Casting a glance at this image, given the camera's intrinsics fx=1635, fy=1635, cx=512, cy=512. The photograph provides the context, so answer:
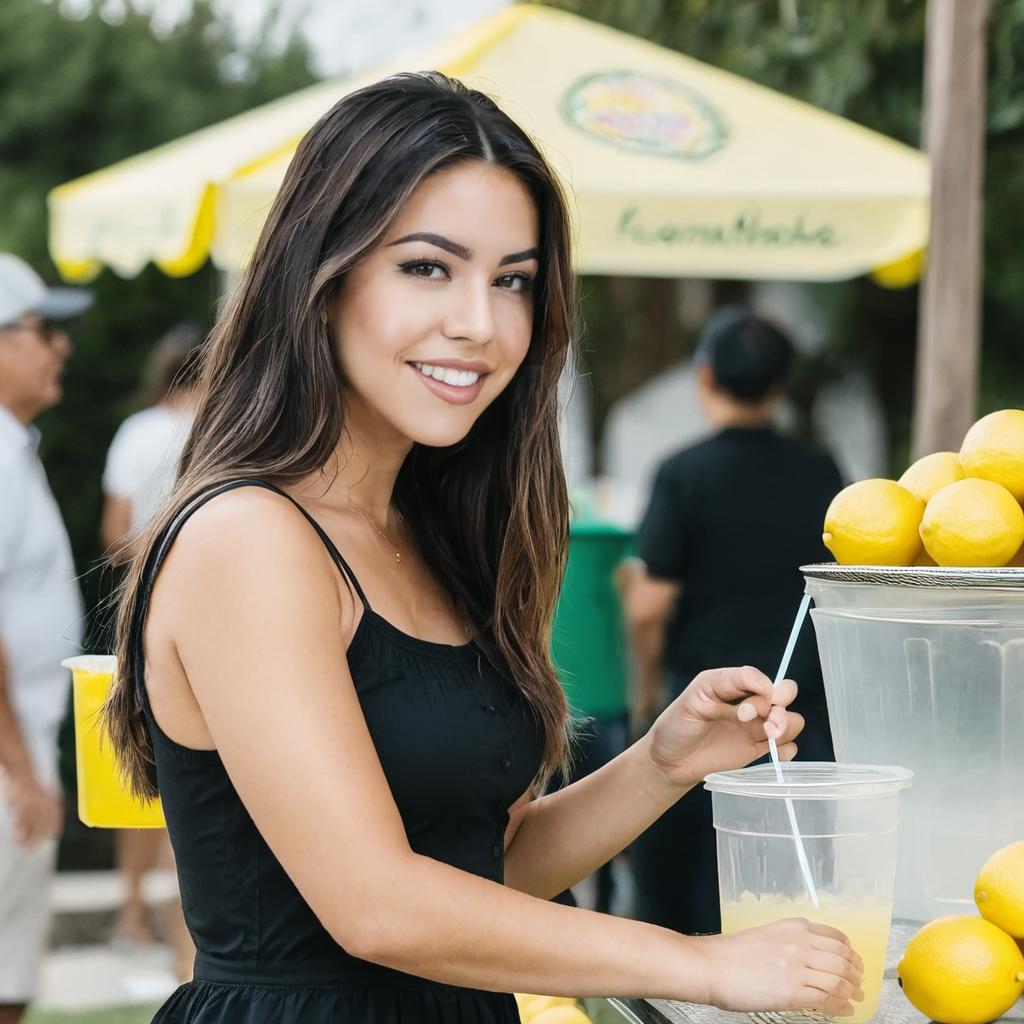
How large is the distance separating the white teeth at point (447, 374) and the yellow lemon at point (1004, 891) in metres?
0.74

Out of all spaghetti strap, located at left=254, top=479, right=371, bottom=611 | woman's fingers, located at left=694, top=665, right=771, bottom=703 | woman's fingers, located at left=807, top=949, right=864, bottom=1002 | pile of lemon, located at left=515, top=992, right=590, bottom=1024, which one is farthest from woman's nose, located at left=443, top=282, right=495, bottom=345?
pile of lemon, located at left=515, top=992, right=590, bottom=1024

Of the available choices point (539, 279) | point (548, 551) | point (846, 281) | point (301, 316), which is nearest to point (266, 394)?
point (301, 316)

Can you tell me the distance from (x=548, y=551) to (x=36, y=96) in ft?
24.8

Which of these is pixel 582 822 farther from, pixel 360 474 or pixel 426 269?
pixel 426 269

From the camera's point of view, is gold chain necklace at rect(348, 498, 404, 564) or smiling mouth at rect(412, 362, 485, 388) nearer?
smiling mouth at rect(412, 362, 485, 388)

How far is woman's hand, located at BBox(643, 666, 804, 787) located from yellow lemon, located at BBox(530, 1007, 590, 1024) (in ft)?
1.46

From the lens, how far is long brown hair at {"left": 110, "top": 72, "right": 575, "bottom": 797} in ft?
5.42

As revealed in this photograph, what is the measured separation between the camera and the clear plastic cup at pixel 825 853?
1571 mm

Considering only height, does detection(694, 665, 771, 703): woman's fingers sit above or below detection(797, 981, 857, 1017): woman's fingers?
above

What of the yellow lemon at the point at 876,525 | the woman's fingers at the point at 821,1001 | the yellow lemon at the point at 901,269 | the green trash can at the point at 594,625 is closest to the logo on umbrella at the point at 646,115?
the yellow lemon at the point at 901,269

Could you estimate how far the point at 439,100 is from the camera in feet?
5.70

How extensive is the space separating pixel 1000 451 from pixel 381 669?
30.2 inches

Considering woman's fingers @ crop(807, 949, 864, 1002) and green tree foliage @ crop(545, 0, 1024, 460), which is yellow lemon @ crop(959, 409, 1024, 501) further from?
green tree foliage @ crop(545, 0, 1024, 460)

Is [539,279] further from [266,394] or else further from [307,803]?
[307,803]
